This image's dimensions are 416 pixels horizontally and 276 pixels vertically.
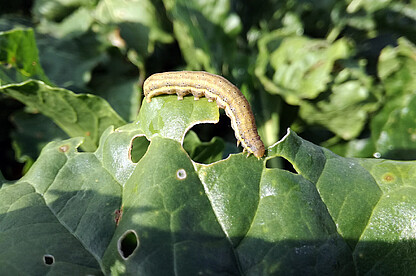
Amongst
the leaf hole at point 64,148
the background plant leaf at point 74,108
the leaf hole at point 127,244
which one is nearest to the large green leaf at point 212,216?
the leaf hole at point 127,244

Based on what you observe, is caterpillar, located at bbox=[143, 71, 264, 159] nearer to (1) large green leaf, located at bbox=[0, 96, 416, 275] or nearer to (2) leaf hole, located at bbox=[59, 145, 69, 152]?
(1) large green leaf, located at bbox=[0, 96, 416, 275]

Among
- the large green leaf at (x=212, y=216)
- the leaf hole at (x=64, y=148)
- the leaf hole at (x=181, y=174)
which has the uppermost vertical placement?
the leaf hole at (x=64, y=148)

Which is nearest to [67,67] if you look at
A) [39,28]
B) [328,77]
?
[39,28]

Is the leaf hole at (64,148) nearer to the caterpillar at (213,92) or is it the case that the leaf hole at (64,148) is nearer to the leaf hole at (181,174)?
the caterpillar at (213,92)

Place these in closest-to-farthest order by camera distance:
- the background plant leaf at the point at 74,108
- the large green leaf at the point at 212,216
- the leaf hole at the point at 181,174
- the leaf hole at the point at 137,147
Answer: the large green leaf at the point at 212,216
the leaf hole at the point at 181,174
the leaf hole at the point at 137,147
the background plant leaf at the point at 74,108

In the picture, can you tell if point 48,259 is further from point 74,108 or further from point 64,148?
point 74,108

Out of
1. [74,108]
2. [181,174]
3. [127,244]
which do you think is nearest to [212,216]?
[181,174]

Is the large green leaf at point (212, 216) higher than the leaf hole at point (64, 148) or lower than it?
lower

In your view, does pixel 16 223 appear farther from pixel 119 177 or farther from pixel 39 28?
pixel 39 28
